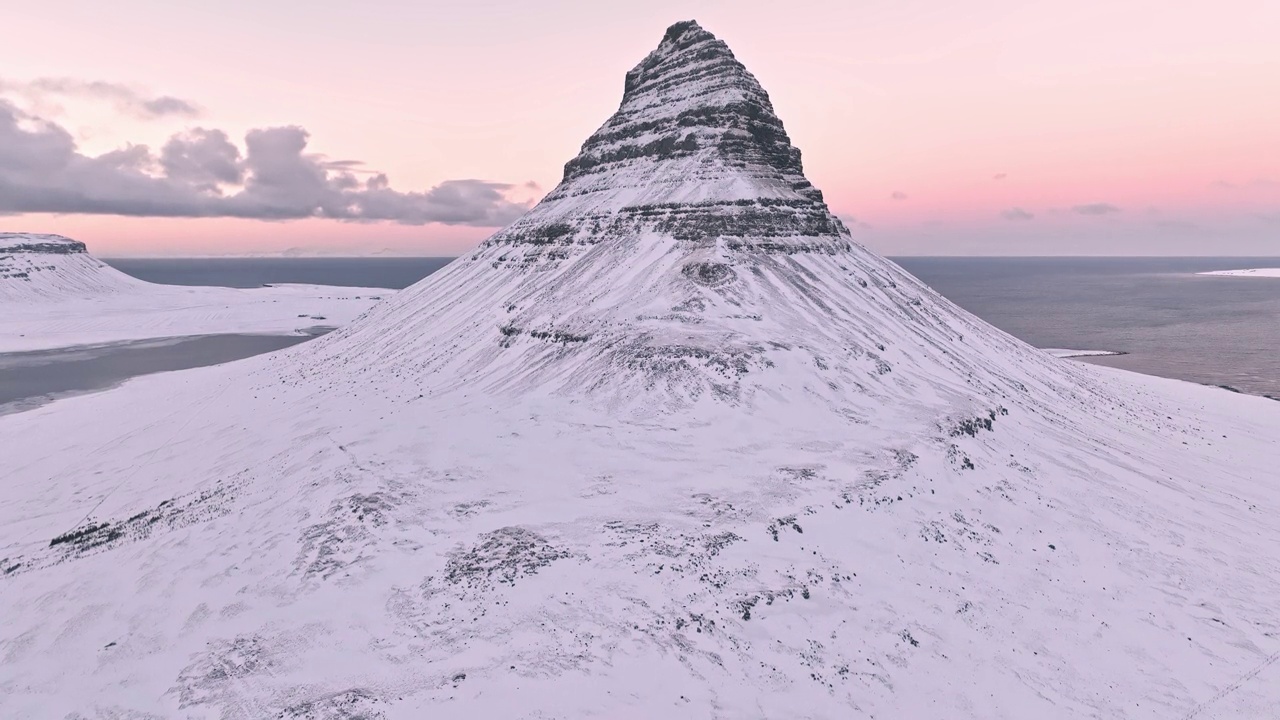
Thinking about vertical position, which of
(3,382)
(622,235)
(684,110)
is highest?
(684,110)

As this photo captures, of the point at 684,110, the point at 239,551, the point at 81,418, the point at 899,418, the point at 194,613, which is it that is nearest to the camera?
the point at 194,613

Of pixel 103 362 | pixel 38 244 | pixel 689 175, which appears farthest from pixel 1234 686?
pixel 38 244

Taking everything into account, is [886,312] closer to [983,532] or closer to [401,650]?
[983,532]

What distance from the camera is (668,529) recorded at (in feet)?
82.9

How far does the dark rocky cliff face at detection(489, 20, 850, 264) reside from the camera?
61.1 metres

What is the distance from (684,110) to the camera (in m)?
73.8

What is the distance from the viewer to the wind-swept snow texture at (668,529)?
61.2 feet

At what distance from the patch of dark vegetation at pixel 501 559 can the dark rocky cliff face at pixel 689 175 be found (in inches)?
1550

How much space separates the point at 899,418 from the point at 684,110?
166 feet

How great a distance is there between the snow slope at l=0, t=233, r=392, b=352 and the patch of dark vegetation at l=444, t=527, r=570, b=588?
375ft

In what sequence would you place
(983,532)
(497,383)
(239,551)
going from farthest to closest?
(497,383) → (983,532) → (239,551)

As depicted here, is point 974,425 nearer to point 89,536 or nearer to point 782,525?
point 782,525

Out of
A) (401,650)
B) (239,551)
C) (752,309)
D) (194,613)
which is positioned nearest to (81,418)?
(239,551)

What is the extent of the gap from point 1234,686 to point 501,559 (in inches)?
1012
